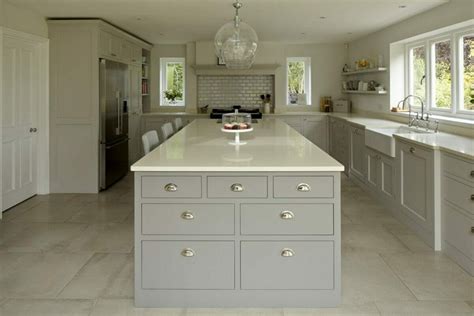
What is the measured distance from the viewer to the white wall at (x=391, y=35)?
4893 millimetres

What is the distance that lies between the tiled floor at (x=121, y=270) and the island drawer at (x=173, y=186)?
670mm

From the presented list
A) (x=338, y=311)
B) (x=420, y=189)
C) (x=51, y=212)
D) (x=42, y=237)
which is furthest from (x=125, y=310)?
(x=51, y=212)

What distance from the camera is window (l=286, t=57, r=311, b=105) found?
9578 mm

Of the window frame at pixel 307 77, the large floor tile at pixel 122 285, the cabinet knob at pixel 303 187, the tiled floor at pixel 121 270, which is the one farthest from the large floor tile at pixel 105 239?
the window frame at pixel 307 77

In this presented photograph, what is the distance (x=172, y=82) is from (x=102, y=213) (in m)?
4.79

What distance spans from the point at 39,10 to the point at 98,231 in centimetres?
285

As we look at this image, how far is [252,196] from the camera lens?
2.82 metres

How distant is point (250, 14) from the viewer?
6.03 meters

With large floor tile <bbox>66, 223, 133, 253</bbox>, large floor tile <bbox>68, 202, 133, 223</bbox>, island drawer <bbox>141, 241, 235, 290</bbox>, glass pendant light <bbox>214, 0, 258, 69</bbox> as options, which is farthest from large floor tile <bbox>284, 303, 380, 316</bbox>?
large floor tile <bbox>68, 202, 133, 223</bbox>

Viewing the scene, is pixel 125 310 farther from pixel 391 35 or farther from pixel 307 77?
pixel 307 77

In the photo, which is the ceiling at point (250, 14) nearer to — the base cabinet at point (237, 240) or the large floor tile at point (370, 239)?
the large floor tile at point (370, 239)

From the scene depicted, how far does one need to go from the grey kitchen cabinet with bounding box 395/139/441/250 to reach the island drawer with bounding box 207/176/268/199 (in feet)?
5.97

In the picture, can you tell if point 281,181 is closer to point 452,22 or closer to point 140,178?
point 140,178

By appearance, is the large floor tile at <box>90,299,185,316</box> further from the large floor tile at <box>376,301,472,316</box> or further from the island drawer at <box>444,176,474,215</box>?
the island drawer at <box>444,176,474,215</box>
